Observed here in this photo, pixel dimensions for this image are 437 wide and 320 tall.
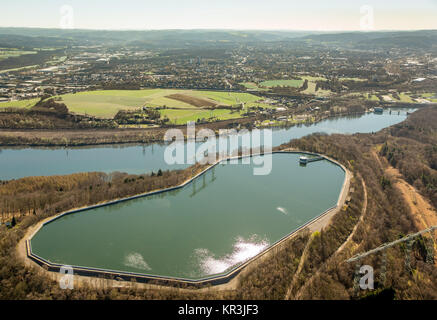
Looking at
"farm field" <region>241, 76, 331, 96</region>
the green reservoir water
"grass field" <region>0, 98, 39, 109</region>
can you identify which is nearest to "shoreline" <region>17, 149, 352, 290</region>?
the green reservoir water

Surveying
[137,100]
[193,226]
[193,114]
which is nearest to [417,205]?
[193,226]

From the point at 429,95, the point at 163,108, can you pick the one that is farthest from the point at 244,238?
the point at 429,95

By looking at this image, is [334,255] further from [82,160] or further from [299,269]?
[82,160]

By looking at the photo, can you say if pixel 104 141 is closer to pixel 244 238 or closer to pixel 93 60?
pixel 244 238

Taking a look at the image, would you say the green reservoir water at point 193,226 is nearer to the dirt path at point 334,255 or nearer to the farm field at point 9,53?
the dirt path at point 334,255

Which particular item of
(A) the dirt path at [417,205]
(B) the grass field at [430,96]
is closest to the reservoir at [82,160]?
(A) the dirt path at [417,205]

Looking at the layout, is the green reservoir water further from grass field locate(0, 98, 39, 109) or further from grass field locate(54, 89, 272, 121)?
grass field locate(0, 98, 39, 109)
